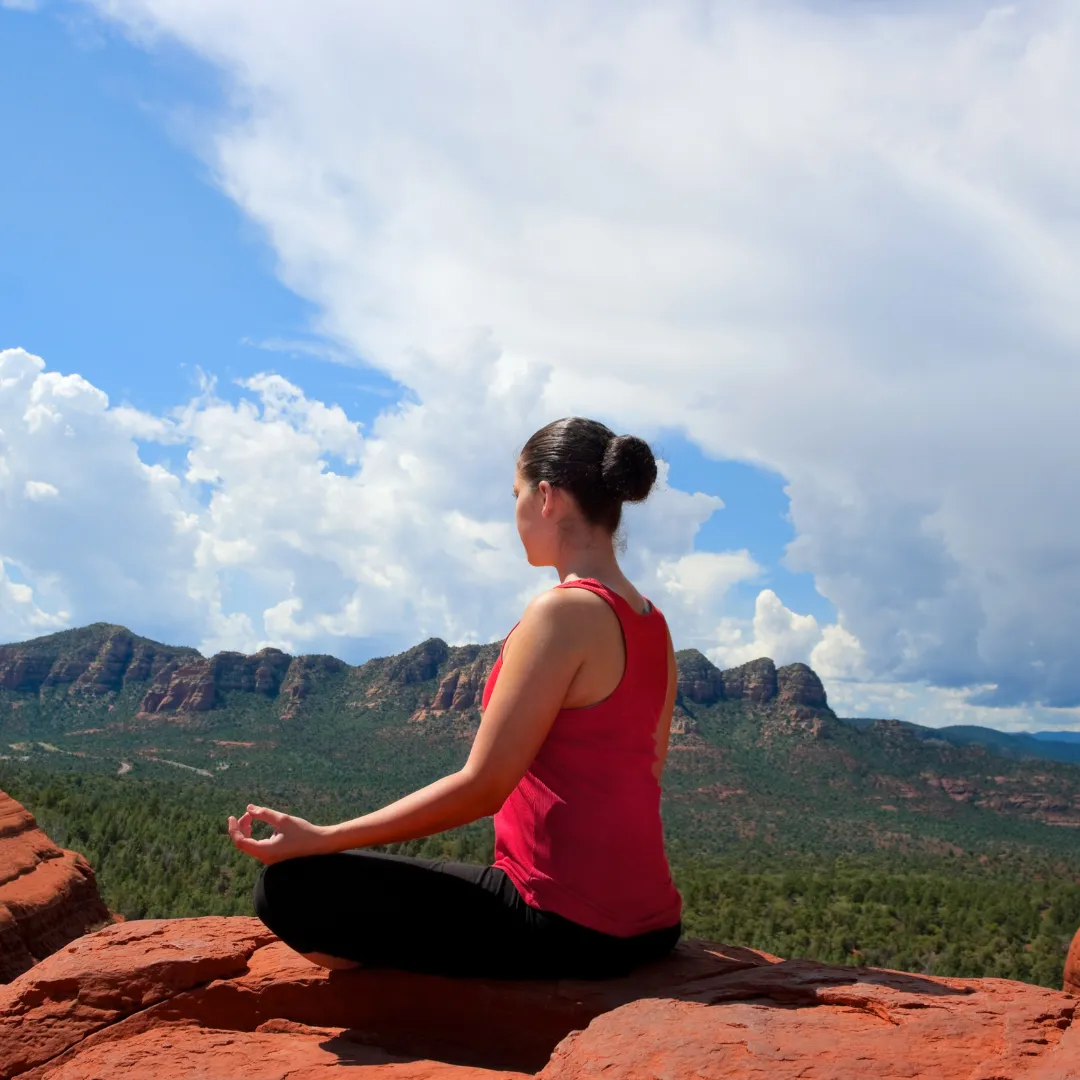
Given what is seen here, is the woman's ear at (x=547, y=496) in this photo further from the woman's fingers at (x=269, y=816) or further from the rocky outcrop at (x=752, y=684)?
the rocky outcrop at (x=752, y=684)

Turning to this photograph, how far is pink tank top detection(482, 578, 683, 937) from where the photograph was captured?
131 inches

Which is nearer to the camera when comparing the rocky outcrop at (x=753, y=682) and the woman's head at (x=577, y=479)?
the woman's head at (x=577, y=479)

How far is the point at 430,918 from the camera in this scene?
335cm

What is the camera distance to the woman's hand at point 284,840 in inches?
127

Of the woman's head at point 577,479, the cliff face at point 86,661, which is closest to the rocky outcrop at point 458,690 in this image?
the cliff face at point 86,661

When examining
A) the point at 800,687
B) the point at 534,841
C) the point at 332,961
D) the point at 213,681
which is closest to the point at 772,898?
the point at 332,961

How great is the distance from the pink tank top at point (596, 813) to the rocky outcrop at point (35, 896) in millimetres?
6726

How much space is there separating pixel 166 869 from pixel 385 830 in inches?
848

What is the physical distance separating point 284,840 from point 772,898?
28.0 metres

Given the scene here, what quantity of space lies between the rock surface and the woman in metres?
0.17

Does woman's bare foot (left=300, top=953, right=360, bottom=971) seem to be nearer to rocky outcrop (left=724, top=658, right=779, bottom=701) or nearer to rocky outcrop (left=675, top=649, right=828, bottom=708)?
rocky outcrop (left=675, top=649, right=828, bottom=708)

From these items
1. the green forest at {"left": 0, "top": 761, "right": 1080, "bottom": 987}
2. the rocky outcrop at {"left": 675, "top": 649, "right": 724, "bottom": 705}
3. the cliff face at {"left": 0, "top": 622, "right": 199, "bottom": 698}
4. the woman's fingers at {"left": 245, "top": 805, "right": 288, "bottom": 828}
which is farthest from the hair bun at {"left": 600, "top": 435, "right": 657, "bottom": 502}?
the cliff face at {"left": 0, "top": 622, "right": 199, "bottom": 698}

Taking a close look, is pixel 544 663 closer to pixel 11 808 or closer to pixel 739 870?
pixel 11 808

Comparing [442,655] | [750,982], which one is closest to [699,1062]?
[750,982]
